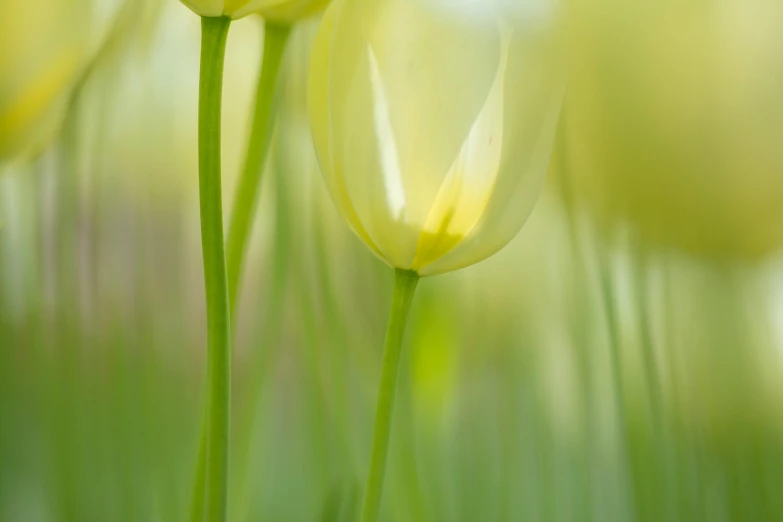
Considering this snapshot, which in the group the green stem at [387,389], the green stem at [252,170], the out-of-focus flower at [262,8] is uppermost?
the out-of-focus flower at [262,8]

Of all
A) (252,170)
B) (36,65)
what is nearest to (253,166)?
(252,170)

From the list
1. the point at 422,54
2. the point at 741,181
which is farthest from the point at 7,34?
the point at 741,181

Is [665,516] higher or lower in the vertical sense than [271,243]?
lower

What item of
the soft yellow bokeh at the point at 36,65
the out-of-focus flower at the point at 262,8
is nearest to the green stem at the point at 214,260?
the out-of-focus flower at the point at 262,8

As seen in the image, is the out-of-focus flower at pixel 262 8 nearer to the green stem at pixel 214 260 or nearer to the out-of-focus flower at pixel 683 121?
the green stem at pixel 214 260

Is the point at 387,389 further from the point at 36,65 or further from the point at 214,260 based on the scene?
the point at 36,65

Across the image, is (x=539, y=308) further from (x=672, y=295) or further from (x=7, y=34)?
(x=7, y=34)
